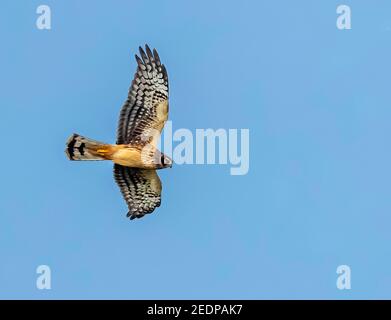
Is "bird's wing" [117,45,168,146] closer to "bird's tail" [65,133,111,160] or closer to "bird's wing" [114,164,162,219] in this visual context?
"bird's tail" [65,133,111,160]

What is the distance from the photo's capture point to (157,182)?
16.5m

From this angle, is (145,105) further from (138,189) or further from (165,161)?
(138,189)

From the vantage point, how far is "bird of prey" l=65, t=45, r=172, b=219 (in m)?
15.6

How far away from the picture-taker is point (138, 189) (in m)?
16.5

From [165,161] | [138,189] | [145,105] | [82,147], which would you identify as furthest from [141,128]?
[138,189]

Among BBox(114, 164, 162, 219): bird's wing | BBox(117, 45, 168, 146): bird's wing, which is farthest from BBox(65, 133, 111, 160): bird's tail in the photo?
BBox(114, 164, 162, 219): bird's wing

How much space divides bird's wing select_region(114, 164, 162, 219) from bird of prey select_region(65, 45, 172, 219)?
266 mm

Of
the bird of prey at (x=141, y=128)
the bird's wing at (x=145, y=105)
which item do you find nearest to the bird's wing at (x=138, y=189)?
the bird of prey at (x=141, y=128)

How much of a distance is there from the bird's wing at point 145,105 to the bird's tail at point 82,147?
271 mm
